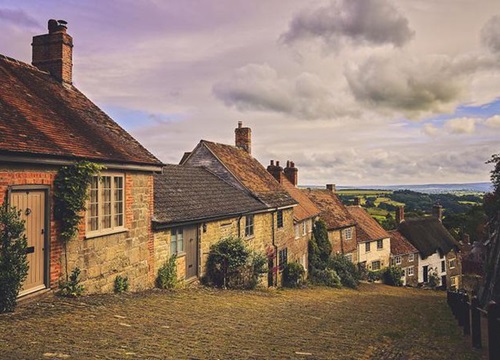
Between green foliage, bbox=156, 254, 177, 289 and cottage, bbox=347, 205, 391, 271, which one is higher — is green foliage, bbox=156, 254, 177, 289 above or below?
above

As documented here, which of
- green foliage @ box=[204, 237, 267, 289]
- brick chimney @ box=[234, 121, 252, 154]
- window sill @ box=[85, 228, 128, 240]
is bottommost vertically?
green foliage @ box=[204, 237, 267, 289]

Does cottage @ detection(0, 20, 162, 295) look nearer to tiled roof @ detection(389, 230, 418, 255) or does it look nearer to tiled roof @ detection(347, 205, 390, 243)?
tiled roof @ detection(347, 205, 390, 243)

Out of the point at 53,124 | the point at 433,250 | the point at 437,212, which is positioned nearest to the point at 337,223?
the point at 433,250

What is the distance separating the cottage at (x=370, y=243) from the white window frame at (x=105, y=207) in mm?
34222

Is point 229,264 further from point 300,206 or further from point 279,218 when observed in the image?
point 300,206

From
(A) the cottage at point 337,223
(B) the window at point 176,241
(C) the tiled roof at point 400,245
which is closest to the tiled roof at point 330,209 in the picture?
(A) the cottage at point 337,223

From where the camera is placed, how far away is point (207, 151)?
27.0 meters

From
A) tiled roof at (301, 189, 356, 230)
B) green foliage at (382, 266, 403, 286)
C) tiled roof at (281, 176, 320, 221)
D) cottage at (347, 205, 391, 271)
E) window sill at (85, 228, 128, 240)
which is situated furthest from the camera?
green foliage at (382, 266, 403, 286)

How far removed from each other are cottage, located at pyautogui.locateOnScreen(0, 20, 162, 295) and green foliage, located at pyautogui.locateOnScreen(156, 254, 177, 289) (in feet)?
1.61

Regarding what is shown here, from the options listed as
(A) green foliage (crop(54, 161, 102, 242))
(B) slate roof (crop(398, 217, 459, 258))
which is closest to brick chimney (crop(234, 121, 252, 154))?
(A) green foliage (crop(54, 161, 102, 242))

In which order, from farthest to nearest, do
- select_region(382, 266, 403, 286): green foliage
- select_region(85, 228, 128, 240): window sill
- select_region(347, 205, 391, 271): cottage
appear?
select_region(382, 266, 403, 286): green foliage → select_region(347, 205, 391, 271): cottage → select_region(85, 228, 128, 240): window sill

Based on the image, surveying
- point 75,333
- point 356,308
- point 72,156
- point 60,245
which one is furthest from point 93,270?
point 356,308

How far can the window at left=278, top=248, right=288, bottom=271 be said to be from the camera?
25.9m

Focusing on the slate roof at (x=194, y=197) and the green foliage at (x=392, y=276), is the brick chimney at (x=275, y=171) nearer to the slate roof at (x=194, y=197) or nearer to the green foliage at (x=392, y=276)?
the slate roof at (x=194, y=197)
